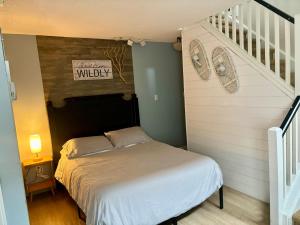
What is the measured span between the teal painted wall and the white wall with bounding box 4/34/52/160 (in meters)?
1.63

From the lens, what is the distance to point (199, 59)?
3229mm

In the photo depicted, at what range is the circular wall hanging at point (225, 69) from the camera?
9.18 ft

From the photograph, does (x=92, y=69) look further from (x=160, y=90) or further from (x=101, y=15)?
(x=160, y=90)

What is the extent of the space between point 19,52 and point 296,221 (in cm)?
385

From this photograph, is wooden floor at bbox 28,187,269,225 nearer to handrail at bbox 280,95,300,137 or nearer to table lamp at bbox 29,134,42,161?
table lamp at bbox 29,134,42,161

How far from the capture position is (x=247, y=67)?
8.65 feet

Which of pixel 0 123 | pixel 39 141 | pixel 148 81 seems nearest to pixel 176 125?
pixel 148 81

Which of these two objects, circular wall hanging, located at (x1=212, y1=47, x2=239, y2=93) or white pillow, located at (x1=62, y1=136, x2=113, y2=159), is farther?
white pillow, located at (x1=62, y1=136, x2=113, y2=159)

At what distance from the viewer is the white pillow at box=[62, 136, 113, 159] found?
3.01 meters

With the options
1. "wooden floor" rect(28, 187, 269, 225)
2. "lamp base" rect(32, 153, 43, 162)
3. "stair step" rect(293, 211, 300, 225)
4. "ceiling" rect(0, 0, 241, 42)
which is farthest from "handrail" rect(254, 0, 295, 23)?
"lamp base" rect(32, 153, 43, 162)

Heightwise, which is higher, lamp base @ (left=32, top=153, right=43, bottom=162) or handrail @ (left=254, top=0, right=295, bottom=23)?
handrail @ (left=254, top=0, right=295, bottom=23)

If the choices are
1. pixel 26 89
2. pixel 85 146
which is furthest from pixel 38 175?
pixel 26 89

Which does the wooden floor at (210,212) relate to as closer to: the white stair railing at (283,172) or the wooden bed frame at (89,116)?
the white stair railing at (283,172)

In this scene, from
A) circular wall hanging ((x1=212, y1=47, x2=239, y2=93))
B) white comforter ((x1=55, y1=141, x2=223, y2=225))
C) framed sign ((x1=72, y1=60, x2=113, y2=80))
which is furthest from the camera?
framed sign ((x1=72, y1=60, x2=113, y2=80))
